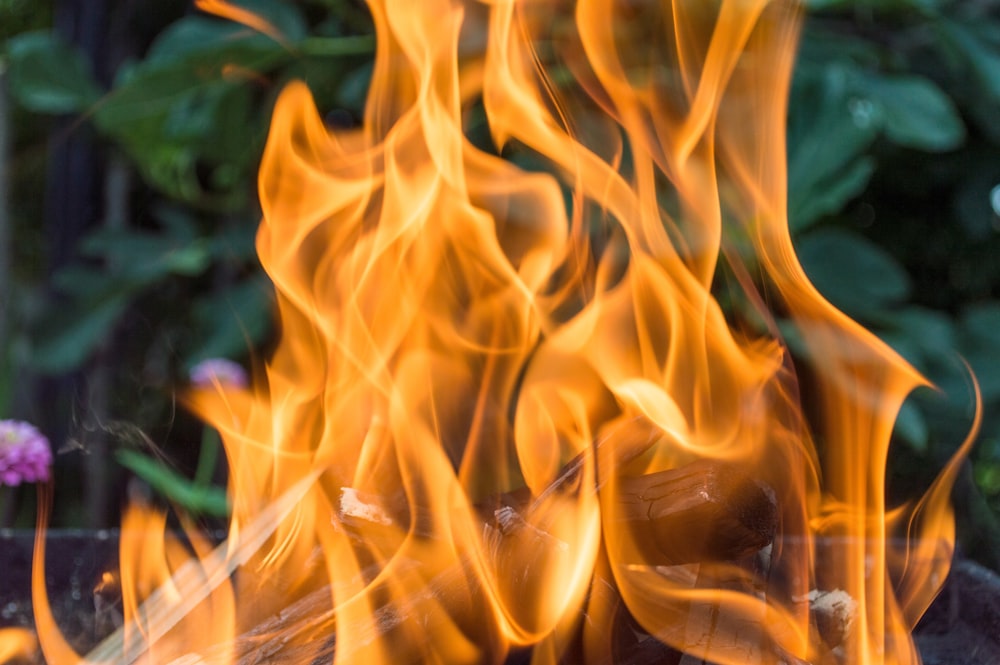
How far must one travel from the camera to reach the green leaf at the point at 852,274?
1.37m

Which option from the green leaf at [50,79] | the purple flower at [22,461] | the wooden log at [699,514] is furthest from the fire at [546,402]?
the green leaf at [50,79]

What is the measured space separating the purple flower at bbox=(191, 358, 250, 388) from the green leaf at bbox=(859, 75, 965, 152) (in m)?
1.07

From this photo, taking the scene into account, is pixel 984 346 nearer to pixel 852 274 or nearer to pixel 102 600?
pixel 852 274

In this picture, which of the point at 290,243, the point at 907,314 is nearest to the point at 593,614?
the point at 290,243

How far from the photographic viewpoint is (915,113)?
1312mm

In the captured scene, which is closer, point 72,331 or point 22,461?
point 22,461

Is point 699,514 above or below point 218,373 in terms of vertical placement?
above

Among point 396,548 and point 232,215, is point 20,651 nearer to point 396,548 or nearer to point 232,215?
point 396,548

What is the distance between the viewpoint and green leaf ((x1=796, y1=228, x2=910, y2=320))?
1371 millimetres

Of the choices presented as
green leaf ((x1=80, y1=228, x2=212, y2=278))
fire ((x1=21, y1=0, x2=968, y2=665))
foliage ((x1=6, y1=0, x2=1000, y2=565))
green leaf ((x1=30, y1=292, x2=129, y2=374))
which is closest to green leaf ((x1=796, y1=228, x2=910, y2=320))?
foliage ((x1=6, y1=0, x2=1000, y2=565))

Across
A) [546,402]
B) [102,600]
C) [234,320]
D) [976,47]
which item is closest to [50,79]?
[234,320]

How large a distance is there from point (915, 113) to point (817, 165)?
0.49ft

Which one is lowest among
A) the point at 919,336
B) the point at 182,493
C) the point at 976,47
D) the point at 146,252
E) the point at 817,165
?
the point at 182,493

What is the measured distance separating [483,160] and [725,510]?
71cm
